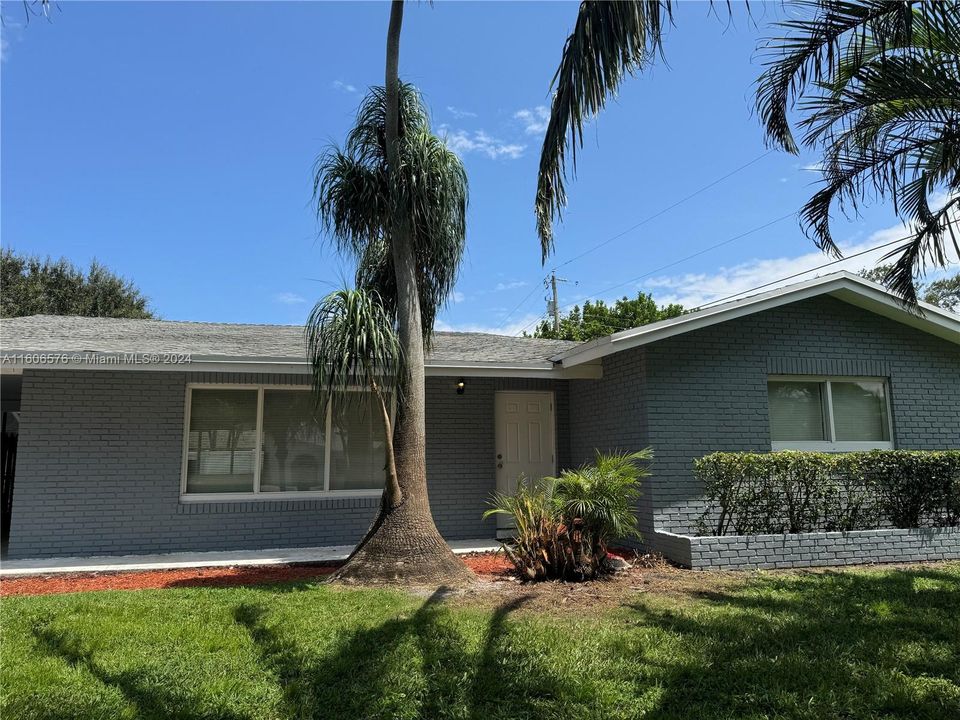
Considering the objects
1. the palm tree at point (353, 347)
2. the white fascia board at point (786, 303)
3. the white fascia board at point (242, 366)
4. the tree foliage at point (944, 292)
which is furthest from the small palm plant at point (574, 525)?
the tree foliage at point (944, 292)

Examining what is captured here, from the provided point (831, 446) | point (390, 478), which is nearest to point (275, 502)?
point (390, 478)

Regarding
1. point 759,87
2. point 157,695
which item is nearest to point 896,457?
point 759,87

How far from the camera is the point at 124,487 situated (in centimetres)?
882

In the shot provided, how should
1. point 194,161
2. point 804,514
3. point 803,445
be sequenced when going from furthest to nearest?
1. point 194,161
2. point 803,445
3. point 804,514

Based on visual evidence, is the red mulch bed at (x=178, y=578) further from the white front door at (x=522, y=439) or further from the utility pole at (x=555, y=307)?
the utility pole at (x=555, y=307)

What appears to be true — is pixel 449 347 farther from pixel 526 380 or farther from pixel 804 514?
pixel 804 514

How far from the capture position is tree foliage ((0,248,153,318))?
2820cm

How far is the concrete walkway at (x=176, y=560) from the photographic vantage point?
25.4 ft

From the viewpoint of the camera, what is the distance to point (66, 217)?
1967 cm

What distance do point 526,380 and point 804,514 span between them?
15.2 ft

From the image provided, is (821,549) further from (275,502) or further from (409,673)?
(275,502)

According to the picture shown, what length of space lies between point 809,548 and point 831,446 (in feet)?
7.10

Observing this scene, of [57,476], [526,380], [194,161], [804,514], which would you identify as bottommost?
[804,514]

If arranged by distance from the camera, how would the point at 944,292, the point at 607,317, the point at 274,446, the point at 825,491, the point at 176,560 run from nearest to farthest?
the point at 825,491 → the point at 176,560 → the point at 274,446 → the point at 607,317 → the point at 944,292
